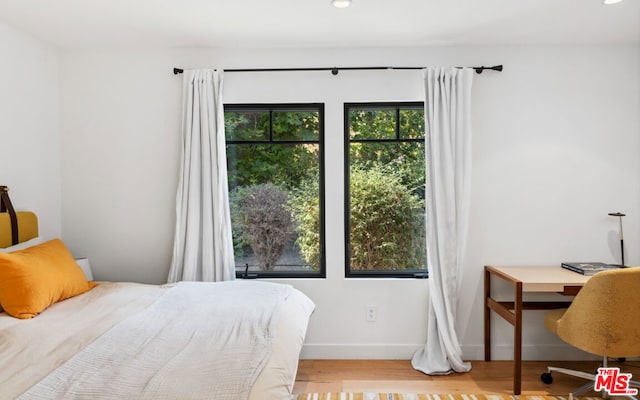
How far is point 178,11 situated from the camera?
261 cm

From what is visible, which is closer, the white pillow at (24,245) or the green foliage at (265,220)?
→ the white pillow at (24,245)

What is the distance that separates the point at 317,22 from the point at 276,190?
1.33 meters

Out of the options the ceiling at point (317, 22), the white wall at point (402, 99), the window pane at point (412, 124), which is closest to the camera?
the ceiling at point (317, 22)

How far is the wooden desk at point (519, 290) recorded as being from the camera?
2693 mm

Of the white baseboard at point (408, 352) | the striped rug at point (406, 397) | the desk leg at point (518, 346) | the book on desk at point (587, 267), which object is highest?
the book on desk at point (587, 267)

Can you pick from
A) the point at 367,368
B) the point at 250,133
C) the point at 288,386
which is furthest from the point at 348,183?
the point at 288,386

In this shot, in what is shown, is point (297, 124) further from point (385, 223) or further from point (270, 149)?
point (385, 223)

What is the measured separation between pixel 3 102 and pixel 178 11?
1365 millimetres

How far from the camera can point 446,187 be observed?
313 cm

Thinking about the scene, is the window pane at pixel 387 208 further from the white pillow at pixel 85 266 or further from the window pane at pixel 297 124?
the white pillow at pixel 85 266

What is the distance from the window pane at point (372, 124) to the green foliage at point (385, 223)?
272mm

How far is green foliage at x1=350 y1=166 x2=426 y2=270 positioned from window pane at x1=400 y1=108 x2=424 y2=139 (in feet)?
1.07

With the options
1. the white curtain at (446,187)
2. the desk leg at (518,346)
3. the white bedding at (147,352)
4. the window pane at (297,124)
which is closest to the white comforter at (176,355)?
the white bedding at (147,352)

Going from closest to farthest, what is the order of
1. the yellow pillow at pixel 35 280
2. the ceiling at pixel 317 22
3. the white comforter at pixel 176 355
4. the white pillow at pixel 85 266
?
the white comforter at pixel 176 355 < the yellow pillow at pixel 35 280 < the ceiling at pixel 317 22 < the white pillow at pixel 85 266
